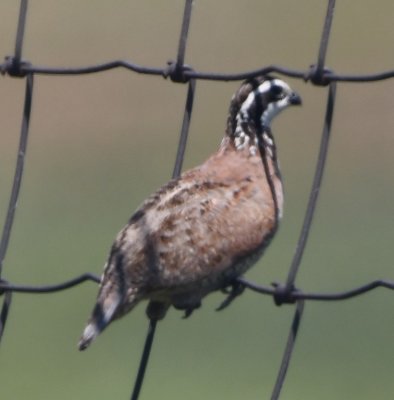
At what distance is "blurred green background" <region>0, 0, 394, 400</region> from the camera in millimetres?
14836

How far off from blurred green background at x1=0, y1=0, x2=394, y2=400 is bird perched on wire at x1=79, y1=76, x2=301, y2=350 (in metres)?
7.51

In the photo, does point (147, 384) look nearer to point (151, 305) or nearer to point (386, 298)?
point (386, 298)

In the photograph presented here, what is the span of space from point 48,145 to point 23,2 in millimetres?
15043

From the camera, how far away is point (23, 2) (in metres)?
5.39

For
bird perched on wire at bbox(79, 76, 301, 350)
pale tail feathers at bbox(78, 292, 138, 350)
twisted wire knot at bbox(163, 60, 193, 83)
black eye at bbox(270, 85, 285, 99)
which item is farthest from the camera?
black eye at bbox(270, 85, 285, 99)

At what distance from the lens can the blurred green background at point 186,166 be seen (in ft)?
48.7

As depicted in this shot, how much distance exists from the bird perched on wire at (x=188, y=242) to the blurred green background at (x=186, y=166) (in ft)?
24.6

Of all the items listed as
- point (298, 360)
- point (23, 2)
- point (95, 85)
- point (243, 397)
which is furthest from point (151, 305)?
point (95, 85)

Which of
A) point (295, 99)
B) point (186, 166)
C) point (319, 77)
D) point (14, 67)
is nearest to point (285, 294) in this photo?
point (319, 77)

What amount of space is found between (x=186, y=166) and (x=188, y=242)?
11.1 meters

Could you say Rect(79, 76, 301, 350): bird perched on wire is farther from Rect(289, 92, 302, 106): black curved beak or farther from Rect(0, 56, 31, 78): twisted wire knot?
Rect(0, 56, 31, 78): twisted wire knot

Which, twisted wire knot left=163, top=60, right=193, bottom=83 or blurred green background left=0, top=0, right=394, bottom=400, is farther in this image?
blurred green background left=0, top=0, right=394, bottom=400

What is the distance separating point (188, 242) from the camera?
223 inches

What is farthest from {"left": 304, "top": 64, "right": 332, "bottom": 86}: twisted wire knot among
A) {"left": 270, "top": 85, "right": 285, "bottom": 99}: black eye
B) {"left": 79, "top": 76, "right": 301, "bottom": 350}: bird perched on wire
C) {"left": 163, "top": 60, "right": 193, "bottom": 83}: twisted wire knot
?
{"left": 270, "top": 85, "right": 285, "bottom": 99}: black eye
